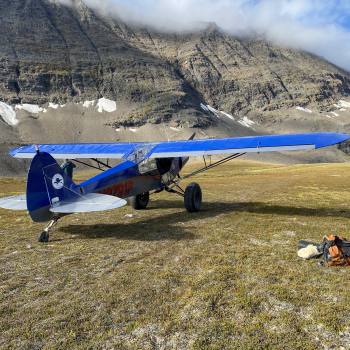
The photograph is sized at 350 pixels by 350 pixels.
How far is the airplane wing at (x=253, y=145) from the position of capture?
15384 millimetres

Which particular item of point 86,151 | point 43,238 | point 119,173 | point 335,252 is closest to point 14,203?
point 43,238

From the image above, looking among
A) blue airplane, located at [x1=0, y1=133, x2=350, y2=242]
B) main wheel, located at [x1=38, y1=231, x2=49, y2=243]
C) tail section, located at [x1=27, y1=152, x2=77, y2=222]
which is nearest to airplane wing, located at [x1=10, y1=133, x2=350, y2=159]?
blue airplane, located at [x1=0, y1=133, x2=350, y2=242]

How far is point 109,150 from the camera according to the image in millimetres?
20516

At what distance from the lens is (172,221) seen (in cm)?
1593

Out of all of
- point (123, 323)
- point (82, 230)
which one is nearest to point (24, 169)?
point (82, 230)

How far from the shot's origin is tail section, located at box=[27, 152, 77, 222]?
38.9 feet

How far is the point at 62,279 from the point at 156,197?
16158 mm

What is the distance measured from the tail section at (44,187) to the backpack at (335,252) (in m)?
8.56

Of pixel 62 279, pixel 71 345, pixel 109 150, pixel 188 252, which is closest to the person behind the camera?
pixel 71 345

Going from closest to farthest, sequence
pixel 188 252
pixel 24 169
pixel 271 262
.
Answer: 1. pixel 271 262
2. pixel 188 252
3. pixel 24 169

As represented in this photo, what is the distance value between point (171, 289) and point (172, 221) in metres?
7.85

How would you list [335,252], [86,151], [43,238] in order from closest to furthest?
1. [335,252]
2. [43,238]
3. [86,151]

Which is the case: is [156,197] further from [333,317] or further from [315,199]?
[333,317]

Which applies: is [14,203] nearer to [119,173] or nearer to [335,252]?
[119,173]
